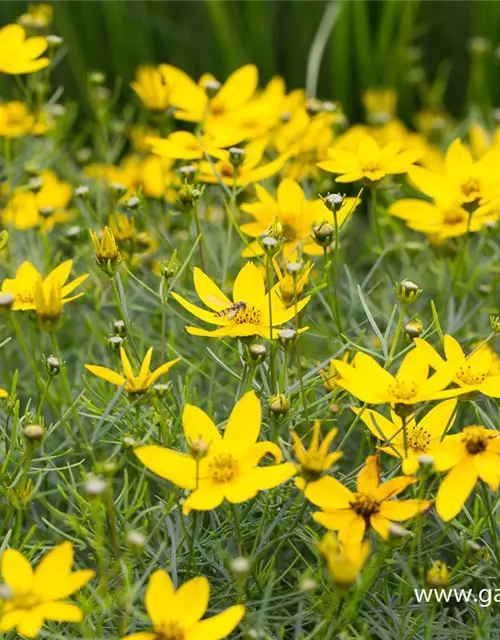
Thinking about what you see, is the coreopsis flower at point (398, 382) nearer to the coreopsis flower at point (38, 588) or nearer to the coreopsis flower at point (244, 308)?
the coreopsis flower at point (244, 308)

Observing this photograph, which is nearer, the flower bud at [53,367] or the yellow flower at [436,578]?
the yellow flower at [436,578]

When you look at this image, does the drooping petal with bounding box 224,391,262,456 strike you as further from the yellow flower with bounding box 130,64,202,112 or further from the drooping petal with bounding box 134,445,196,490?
the yellow flower with bounding box 130,64,202,112

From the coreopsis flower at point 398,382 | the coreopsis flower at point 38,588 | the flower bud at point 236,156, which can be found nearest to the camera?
the coreopsis flower at point 38,588

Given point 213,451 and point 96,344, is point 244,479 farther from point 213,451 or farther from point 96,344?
point 96,344

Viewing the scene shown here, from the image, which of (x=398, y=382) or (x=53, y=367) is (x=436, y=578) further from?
(x=53, y=367)

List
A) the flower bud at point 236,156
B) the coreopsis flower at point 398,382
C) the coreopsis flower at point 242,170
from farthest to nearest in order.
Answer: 1. the coreopsis flower at point 242,170
2. the flower bud at point 236,156
3. the coreopsis flower at point 398,382

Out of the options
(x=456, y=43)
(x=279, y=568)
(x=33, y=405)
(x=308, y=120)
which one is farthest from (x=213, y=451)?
(x=456, y=43)

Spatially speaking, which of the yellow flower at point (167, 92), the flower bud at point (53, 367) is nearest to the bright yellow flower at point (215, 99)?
the yellow flower at point (167, 92)
